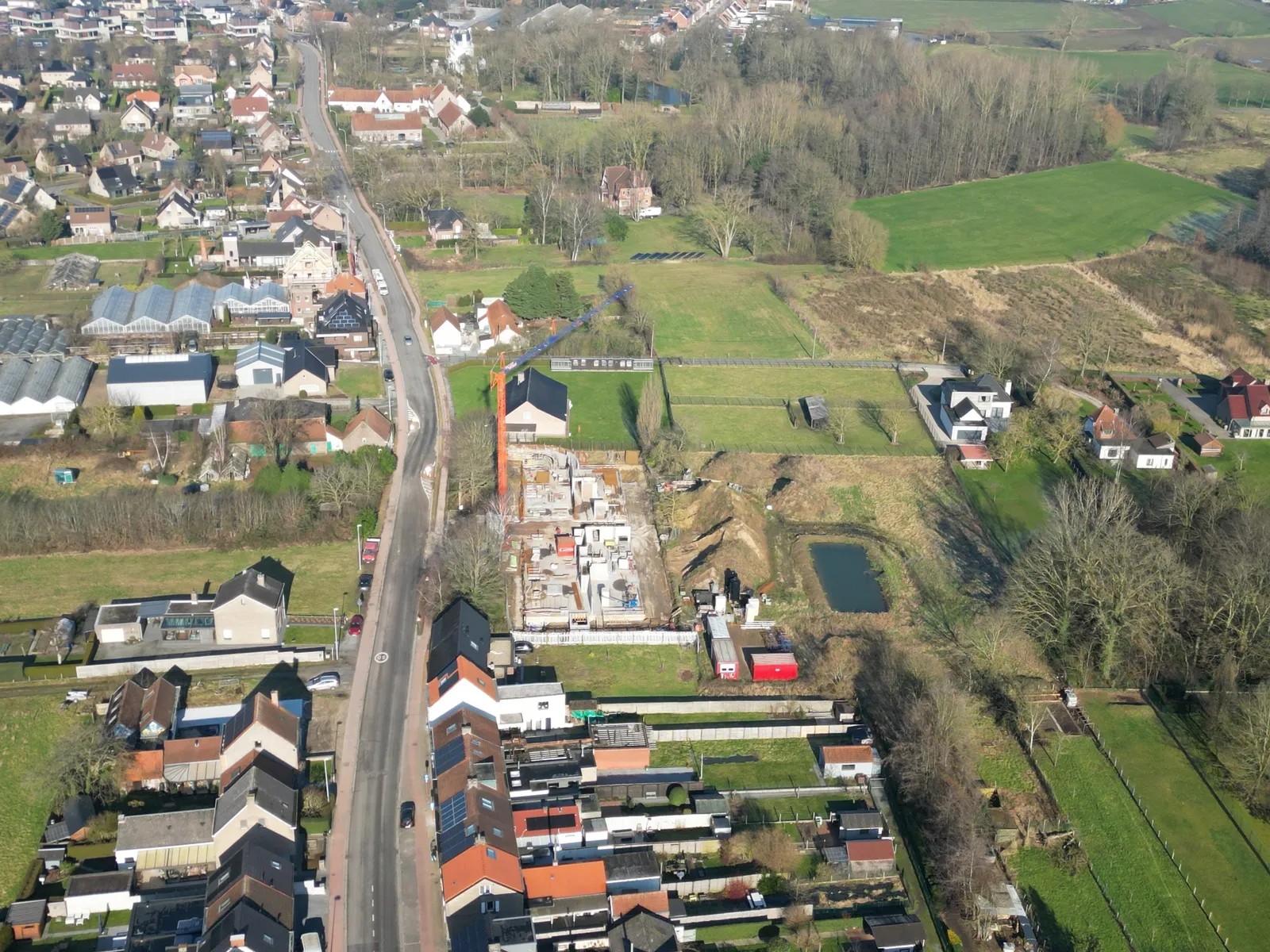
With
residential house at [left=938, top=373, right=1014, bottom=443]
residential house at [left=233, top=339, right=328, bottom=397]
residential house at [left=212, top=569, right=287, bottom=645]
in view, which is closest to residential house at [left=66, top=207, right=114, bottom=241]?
residential house at [left=233, top=339, right=328, bottom=397]

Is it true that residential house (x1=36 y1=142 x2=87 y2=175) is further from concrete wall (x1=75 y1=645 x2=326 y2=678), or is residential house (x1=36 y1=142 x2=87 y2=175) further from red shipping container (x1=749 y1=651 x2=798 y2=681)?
red shipping container (x1=749 y1=651 x2=798 y2=681)

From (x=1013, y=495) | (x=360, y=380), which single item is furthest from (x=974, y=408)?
(x=360, y=380)

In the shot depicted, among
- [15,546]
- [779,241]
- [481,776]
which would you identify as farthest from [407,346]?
[481,776]

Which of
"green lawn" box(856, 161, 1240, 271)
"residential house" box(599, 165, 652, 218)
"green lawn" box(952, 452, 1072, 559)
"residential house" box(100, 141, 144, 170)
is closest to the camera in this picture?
"green lawn" box(952, 452, 1072, 559)

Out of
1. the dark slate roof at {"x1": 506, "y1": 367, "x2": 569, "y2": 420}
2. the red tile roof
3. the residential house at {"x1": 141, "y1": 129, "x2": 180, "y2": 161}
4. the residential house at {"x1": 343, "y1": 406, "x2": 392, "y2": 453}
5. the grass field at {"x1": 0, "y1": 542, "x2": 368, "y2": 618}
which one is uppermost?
the residential house at {"x1": 141, "y1": 129, "x2": 180, "y2": 161}

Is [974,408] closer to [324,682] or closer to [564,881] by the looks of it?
[324,682]

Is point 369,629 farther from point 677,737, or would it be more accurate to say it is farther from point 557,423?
point 557,423

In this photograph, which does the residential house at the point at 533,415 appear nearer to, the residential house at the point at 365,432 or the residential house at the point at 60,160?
the residential house at the point at 365,432
